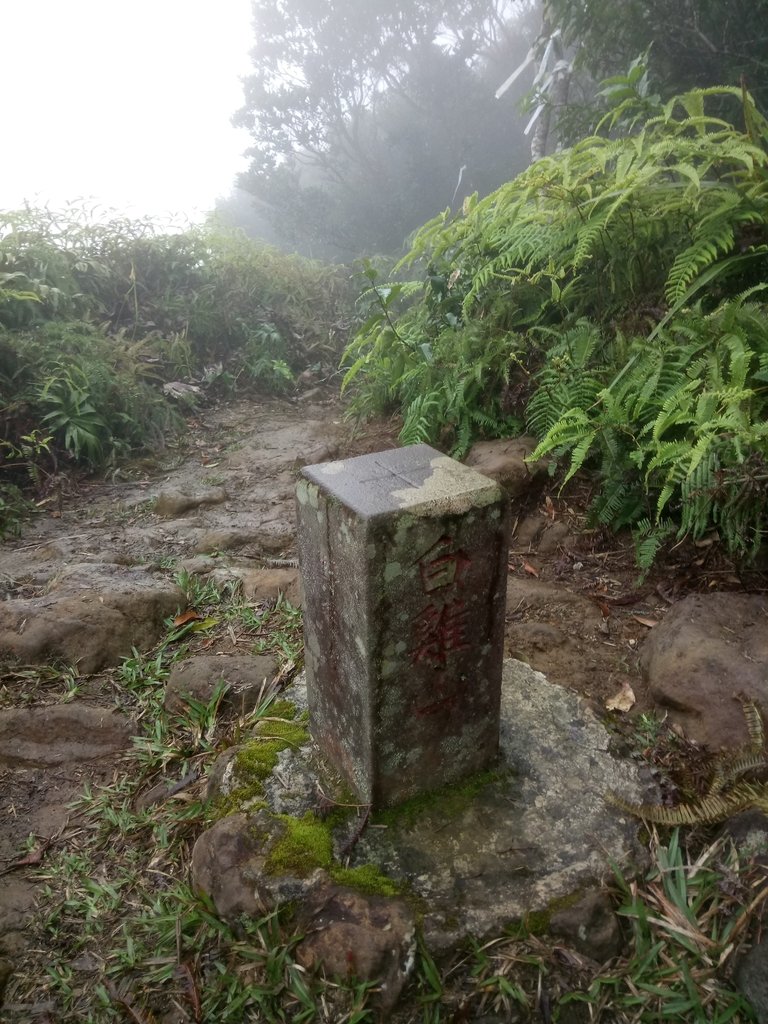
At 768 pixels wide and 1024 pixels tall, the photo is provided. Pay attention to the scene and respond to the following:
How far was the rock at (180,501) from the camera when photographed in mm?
4676

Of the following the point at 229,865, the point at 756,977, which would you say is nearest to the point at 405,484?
the point at 229,865

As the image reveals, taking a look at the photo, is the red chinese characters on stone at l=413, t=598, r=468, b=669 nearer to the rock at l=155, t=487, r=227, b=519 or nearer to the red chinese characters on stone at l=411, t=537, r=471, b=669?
the red chinese characters on stone at l=411, t=537, r=471, b=669

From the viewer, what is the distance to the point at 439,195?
532 inches

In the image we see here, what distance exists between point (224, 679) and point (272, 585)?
2.69 feet

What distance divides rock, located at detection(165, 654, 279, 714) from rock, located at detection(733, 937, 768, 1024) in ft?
6.03

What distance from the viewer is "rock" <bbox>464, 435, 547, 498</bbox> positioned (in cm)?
369

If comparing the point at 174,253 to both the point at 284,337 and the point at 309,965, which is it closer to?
the point at 284,337

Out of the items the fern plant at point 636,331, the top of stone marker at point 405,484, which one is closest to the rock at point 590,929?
the top of stone marker at point 405,484

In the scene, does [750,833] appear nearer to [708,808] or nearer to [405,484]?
[708,808]

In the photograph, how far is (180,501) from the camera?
4.69 m

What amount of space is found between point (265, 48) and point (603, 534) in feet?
48.9

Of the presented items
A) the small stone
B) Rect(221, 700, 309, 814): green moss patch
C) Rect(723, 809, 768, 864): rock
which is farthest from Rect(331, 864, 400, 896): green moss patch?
the small stone

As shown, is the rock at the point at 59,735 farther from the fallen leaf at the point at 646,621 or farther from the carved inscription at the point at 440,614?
the fallen leaf at the point at 646,621

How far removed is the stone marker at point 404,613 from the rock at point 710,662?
0.76 meters
